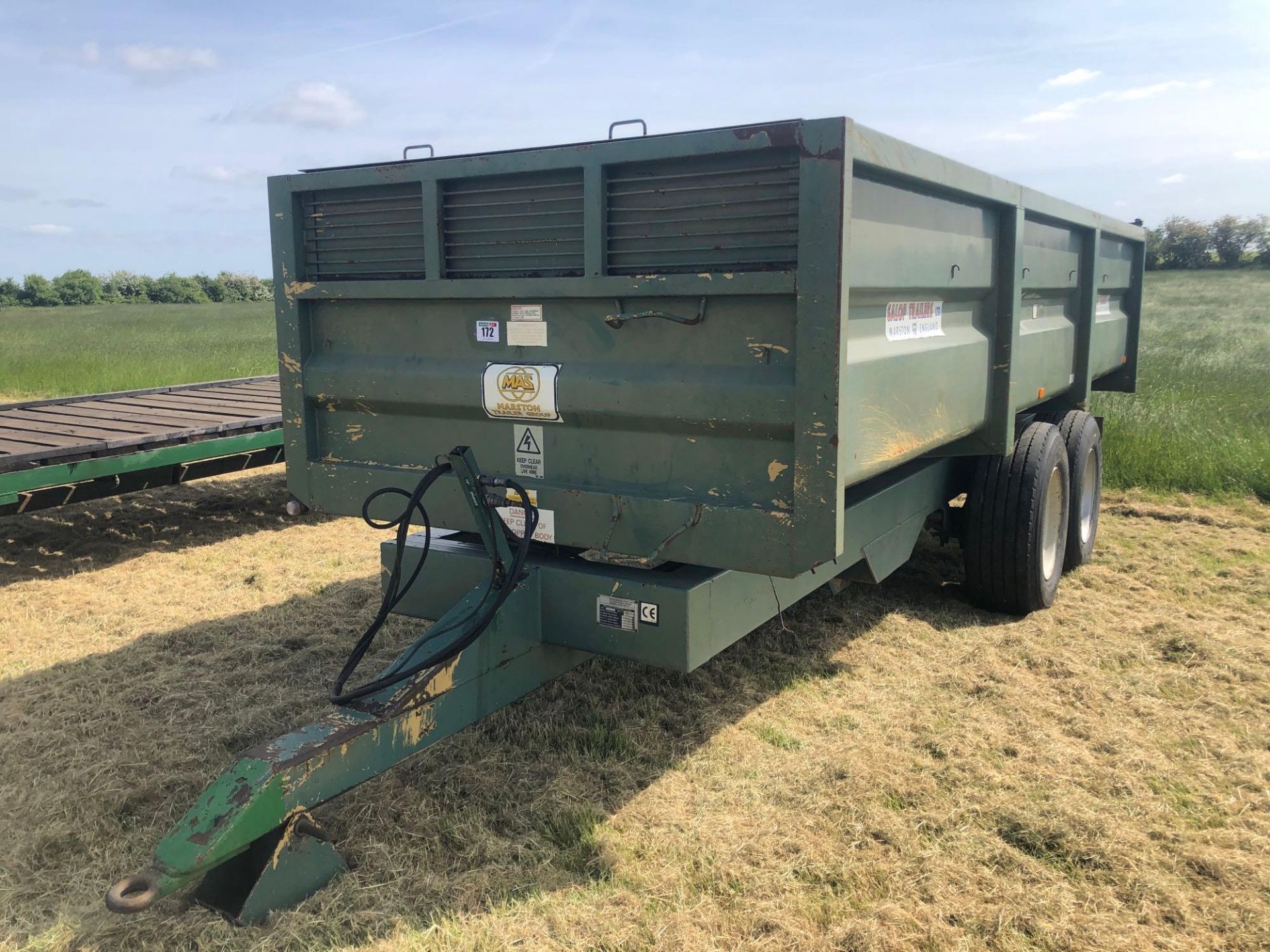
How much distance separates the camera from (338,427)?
11.2 ft

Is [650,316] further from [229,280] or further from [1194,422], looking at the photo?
[229,280]

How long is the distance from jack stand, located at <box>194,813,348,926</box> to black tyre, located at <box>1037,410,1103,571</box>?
12.9ft

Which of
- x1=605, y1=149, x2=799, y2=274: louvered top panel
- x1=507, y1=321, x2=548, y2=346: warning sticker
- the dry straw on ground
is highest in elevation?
x1=605, y1=149, x2=799, y2=274: louvered top panel

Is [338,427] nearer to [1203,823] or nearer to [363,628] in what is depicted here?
[363,628]

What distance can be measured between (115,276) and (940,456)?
217 feet

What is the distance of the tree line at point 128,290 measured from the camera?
2159 inches

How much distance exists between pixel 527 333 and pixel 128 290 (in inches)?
2534

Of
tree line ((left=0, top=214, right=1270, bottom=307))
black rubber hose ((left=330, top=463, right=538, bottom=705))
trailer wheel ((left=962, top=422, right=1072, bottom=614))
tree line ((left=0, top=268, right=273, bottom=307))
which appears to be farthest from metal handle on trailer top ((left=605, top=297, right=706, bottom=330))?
tree line ((left=0, top=268, right=273, bottom=307))

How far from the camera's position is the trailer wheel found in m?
4.52

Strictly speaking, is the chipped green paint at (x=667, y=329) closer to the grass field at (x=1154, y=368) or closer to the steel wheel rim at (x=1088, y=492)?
the steel wheel rim at (x=1088, y=492)

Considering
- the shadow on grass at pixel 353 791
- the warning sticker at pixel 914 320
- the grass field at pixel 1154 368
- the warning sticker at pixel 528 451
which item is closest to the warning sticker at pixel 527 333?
the warning sticker at pixel 528 451

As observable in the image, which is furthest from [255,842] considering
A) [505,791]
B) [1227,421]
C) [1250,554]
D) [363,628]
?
[1227,421]

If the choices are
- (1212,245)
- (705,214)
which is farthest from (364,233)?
(1212,245)

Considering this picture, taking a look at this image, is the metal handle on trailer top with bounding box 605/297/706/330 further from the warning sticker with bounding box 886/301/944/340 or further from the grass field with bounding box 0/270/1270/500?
the grass field with bounding box 0/270/1270/500
